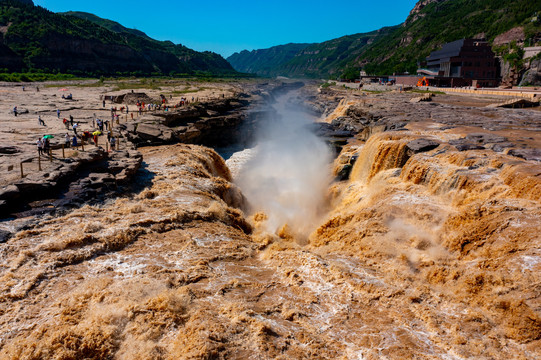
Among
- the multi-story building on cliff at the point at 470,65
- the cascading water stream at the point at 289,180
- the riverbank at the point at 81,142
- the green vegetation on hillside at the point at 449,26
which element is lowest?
the cascading water stream at the point at 289,180

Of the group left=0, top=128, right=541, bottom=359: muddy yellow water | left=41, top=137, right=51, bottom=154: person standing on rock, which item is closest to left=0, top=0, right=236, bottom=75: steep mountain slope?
left=41, top=137, right=51, bottom=154: person standing on rock

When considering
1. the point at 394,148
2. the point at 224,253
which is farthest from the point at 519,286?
the point at 394,148

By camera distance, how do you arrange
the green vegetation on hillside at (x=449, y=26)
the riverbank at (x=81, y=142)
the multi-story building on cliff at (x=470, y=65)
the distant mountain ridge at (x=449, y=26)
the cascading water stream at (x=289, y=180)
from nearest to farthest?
the riverbank at (x=81, y=142) < the cascading water stream at (x=289, y=180) < the multi-story building on cliff at (x=470, y=65) < the distant mountain ridge at (x=449, y=26) < the green vegetation on hillside at (x=449, y=26)

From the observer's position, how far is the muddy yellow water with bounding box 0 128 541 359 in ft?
28.0

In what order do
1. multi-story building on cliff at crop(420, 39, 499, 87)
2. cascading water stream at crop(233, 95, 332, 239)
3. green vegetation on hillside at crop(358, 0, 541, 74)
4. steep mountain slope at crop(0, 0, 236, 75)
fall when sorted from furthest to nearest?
steep mountain slope at crop(0, 0, 236, 75) < green vegetation on hillside at crop(358, 0, 541, 74) < multi-story building on cliff at crop(420, 39, 499, 87) < cascading water stream at crop(233, 95, 332, 239)

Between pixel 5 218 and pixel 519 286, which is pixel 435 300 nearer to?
pixel 519 286

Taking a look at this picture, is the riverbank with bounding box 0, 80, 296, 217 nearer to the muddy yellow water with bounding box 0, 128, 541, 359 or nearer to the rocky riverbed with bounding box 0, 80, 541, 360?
the rocky riverbed with bounding box 0, 80, 541, 360

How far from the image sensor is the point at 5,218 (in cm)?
1331

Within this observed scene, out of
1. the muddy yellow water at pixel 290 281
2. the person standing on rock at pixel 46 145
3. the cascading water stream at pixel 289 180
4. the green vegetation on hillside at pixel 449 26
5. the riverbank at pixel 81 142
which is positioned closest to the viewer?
the muddy yellow water at pixel 290 281

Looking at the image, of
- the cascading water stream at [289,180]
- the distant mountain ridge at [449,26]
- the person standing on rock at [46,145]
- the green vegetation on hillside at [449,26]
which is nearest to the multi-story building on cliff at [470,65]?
the distant mountain ridge at [449,26]

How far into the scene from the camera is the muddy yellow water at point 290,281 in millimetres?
8547

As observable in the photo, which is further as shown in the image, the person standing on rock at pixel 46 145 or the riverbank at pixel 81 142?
the person standing on rock at pixel 46 145

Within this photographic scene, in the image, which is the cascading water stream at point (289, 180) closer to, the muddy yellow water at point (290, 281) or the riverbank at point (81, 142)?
the muddy yellow water at point (290, 281)

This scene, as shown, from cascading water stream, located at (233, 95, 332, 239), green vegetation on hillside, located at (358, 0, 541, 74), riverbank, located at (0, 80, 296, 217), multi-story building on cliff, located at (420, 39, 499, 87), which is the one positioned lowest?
cascading water stream, located at (233, 95, 332, 239)
